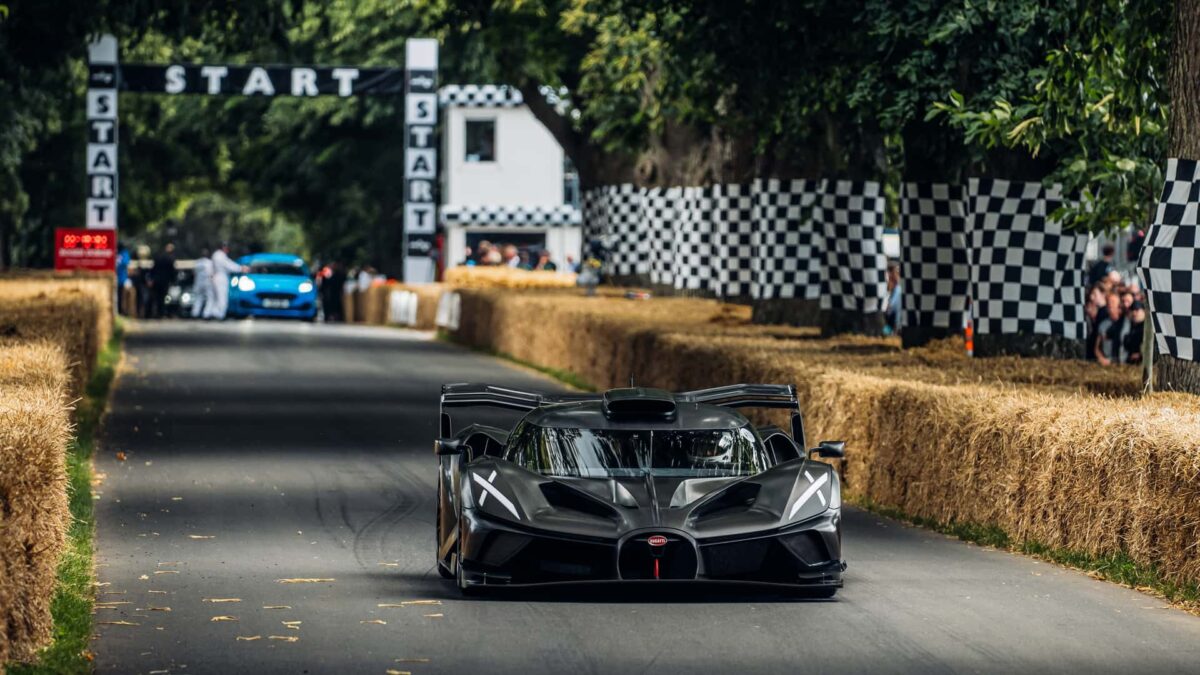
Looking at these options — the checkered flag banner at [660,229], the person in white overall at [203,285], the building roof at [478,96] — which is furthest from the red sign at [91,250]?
the building roof at [478,96]

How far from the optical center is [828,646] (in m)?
10.1

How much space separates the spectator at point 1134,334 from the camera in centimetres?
2422

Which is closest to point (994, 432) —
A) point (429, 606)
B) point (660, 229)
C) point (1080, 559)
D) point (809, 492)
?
point (1080, 559)

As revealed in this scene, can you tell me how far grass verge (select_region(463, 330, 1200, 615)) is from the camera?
1209 cm

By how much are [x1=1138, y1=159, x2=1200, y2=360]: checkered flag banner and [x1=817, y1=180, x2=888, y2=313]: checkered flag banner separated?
11.7 metres

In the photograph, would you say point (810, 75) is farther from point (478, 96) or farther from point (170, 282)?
point (478, 96)

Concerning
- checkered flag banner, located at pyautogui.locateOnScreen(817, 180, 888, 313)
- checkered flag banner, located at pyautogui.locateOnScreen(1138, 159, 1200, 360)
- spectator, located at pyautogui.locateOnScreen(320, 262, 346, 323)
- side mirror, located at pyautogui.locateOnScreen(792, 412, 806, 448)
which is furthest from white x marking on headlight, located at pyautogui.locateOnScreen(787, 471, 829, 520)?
spectator, located at pyautogui.locateOnScreen(320, 262, 346, 323)

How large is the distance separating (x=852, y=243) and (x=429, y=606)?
16932 mm

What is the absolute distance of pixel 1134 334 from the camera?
24406mm

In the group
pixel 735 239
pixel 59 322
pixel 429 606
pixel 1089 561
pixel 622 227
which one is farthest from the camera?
pixel 622 227

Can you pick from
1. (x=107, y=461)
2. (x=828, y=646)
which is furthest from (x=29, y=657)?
(x=107, y=461)

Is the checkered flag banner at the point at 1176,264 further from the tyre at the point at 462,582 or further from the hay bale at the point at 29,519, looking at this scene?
the hay bale at the point at 29,519

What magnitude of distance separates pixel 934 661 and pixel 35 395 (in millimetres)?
4988

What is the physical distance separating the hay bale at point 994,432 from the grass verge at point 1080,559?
0.05 metres
